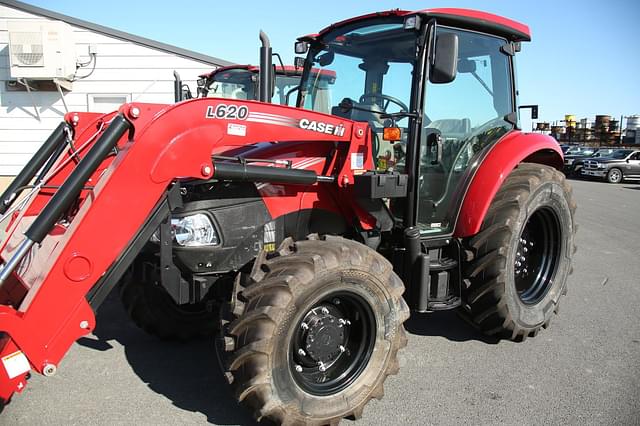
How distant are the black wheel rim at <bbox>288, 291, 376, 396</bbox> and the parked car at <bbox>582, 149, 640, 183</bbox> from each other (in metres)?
22.3

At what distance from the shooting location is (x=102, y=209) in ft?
8.59

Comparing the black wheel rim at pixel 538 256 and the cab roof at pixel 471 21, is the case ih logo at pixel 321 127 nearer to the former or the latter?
the cab roof at pixel 471 21

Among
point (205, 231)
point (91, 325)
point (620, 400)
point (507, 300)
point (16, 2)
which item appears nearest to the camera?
point (91, 325)

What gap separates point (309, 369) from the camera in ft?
10.4

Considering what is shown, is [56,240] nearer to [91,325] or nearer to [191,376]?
[91,325]

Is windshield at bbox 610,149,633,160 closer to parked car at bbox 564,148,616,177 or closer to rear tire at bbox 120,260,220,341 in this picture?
parked car at bbox 564,148,616,177

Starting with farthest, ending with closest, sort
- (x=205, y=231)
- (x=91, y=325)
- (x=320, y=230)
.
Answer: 1. (x=320, y=230)
2. (x=205, y=231)
3. (x=91, y=325)

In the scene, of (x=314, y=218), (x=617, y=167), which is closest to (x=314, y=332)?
(x=314, y=218)

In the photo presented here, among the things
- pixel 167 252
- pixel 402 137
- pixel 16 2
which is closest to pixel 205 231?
pixel 167 252

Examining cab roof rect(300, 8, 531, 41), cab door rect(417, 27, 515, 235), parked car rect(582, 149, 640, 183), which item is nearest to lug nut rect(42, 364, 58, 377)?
cab door rect(417, 27, 515, 235)

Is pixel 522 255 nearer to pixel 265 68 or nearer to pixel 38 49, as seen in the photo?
pixel 265 68

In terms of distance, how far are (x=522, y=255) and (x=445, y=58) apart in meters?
2.10

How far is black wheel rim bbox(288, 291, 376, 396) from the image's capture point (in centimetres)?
305

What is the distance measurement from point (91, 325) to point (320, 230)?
1599mm
